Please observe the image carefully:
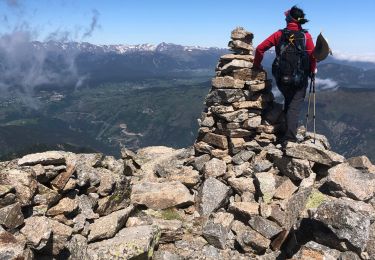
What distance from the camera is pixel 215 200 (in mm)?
15953

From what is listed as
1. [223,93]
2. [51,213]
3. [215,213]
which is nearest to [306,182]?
[215,213]

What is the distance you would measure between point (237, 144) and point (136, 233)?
8.25m

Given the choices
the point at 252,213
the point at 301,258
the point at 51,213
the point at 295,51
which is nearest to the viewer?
the point at 301,258

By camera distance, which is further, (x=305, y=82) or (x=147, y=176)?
(x=147, y=176)

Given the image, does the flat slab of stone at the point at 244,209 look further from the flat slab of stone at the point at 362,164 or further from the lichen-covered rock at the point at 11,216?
the lichen-covered rock at the point at 11,216

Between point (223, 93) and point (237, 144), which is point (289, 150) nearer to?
point (237, 144)

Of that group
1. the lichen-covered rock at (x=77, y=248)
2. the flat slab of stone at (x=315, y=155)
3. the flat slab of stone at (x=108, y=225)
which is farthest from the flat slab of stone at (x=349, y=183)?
the lichen-covered rock at (x=77, y=248)

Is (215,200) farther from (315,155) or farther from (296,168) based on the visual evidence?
(315,155)

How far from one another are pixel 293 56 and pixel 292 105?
2606 mm

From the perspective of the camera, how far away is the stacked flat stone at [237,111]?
1939 centimetres

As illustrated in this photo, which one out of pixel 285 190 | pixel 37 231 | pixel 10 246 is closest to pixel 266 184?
pixel 285 190

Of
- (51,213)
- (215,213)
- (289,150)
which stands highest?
(289,150)

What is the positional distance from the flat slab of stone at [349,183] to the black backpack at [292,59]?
15.1ft

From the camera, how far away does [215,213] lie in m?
15.6
